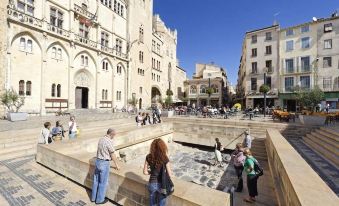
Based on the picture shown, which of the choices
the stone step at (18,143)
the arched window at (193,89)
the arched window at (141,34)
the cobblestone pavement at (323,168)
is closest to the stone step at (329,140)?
the cobblestone pavement at (323,168)

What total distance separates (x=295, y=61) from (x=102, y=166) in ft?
104

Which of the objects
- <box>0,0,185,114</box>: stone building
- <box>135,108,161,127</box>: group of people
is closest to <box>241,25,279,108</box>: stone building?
<box>0,0,185,114</box>: stone building

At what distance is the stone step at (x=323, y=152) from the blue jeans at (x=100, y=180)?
26.6 feet

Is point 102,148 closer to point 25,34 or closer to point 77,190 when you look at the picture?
point 77,190

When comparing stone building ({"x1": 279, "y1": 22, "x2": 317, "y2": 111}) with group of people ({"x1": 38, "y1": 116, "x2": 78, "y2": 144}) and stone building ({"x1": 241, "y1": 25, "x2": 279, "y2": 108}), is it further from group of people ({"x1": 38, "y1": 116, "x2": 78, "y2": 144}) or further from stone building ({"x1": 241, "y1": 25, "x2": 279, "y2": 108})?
group of people ({"x1": 38, "y1": 116, "x2": 78, "y2": 144})

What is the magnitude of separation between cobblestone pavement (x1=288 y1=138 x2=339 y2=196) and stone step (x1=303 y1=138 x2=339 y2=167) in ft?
0.61

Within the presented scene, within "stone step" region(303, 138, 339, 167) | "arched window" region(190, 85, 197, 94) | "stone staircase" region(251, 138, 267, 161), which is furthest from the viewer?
"arched window" region(190, 85, 197, 94)

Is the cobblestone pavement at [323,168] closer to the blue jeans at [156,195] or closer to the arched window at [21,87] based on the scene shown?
the blue jeans at [156,195]

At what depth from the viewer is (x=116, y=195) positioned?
13.5ft

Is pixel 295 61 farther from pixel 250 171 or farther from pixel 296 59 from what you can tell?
pixel 250 171

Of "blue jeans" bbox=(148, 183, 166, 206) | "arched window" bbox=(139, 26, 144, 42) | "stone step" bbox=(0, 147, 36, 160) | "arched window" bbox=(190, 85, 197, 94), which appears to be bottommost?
"stone step" bbox=(0, 147, 36, 160)

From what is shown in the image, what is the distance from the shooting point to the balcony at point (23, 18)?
15.2 meters

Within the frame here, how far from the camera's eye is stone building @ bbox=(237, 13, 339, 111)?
25484mm

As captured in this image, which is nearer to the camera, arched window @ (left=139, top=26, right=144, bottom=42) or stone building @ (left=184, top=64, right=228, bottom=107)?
arched window @ (left=139, top=26, right=144, bottom=42)
